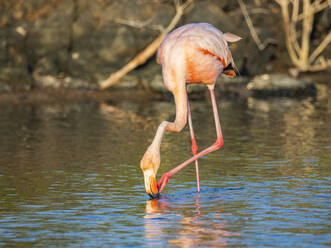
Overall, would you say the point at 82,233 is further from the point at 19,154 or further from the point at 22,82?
the point at 22,82

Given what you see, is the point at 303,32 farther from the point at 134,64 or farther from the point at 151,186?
the point at 151,186

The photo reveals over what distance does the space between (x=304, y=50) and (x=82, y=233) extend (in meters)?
22.1

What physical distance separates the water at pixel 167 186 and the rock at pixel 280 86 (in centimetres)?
637

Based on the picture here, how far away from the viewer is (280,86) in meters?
24.0

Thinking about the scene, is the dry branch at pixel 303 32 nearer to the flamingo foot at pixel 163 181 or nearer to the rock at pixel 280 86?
the rock at pixel 280 86

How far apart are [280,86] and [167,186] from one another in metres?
15.3

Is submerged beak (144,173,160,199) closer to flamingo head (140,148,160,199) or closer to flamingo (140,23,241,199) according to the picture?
flamingo head (140,148,160,199)

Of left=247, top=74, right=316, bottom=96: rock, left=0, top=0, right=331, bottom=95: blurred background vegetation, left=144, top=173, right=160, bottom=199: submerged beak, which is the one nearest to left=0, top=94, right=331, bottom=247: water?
left=144, top=173, right=160, bottom=199: submerged beak

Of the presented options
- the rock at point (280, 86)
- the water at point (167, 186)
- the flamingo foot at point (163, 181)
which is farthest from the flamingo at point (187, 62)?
the rock at point (280, 86)

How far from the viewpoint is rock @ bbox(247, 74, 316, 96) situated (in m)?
23.6

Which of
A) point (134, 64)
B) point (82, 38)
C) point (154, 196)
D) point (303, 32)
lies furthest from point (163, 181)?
point (303, 32)

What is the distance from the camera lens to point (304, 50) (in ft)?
91.1

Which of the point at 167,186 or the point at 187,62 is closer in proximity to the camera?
the point at 187,62

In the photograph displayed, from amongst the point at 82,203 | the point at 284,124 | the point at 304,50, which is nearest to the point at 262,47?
the point at 304,50
